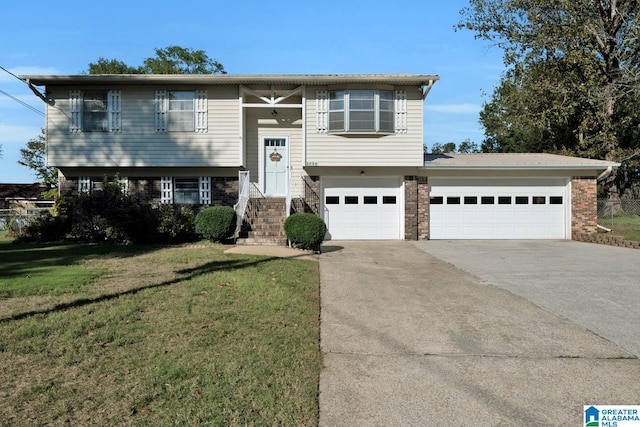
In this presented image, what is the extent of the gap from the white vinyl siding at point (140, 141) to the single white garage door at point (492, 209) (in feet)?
26.0

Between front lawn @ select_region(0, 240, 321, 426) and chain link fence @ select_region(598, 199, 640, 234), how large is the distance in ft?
53.8

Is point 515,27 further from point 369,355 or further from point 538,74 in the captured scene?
point 369,355

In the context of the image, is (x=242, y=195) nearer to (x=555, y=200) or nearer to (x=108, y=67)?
(x=555, y=200)

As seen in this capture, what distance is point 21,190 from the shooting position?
39688mm

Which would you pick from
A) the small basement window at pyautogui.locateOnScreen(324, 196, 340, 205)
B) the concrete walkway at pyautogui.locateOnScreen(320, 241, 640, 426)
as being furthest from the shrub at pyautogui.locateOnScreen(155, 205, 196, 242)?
the concrete walkway at pyautogui.locateOnScreen(320, 241, 640, 426)

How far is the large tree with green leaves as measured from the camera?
24547 mm

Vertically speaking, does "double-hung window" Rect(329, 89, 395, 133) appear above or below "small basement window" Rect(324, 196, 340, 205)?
above

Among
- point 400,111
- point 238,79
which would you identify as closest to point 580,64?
point 400,111

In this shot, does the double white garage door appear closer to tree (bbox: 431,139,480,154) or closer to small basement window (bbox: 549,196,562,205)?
small basement window (bbox: 549,196,562,205)

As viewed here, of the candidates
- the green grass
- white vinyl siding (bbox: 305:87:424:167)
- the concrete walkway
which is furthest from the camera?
the green grass

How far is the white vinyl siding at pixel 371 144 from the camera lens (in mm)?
16156

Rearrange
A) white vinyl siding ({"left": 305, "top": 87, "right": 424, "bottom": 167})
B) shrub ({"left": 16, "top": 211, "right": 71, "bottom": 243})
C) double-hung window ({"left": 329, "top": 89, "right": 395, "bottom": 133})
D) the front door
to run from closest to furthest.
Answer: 1. shrub ({"left": 16, "top": 211, "right": 71, "bottom": 243})
2. double-hung window ({"left": 329, "top": 89, "right": 395, "bottom": 133})
3. white vinyl siding ({"left": 305, "top": 87, "right": 424, "bottom": 167})
4. the front door

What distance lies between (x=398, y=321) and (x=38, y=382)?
4.07 meters

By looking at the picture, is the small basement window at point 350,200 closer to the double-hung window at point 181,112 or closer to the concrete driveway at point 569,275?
the concrete driveway at point 569,275
